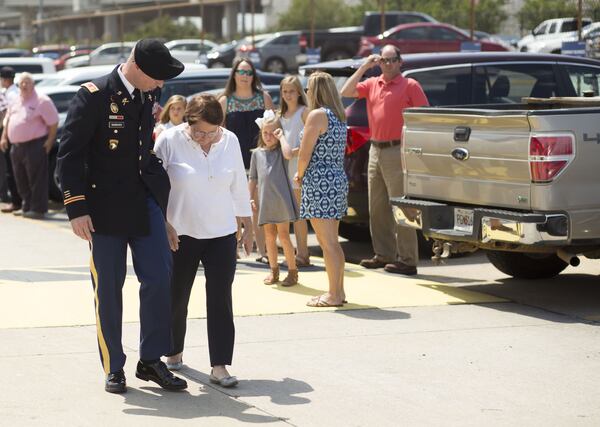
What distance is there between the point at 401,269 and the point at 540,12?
22.4 m

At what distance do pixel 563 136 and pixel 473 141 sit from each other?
0.76 m

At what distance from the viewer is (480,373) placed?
7090 millimetres

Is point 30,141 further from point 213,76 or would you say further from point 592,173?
point 592,173

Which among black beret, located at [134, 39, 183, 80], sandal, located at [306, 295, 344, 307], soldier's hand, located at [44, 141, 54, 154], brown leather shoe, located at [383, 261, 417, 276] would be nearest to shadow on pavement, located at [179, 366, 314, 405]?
black beret, located at [134, 39, 183, 80]

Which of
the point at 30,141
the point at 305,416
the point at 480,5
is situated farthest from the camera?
the point at 480,5

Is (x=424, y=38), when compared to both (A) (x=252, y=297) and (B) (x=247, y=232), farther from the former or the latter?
(B) (x=247, y=232)

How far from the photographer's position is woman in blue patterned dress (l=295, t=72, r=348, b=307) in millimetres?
9078

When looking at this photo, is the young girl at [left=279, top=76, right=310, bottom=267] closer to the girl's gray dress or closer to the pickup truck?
the girl's gray dress

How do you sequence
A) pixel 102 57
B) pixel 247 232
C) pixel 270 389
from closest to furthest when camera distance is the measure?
pixel 270 389 < pixel 247 232 < pixel 102 57

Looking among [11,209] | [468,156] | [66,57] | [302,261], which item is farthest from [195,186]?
[66,57]

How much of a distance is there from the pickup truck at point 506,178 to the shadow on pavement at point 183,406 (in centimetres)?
310

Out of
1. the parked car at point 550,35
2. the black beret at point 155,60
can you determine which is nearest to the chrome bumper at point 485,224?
the black beret at point 155,60

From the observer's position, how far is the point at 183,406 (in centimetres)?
634

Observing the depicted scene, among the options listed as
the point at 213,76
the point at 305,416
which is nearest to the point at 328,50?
the point at 213,76
